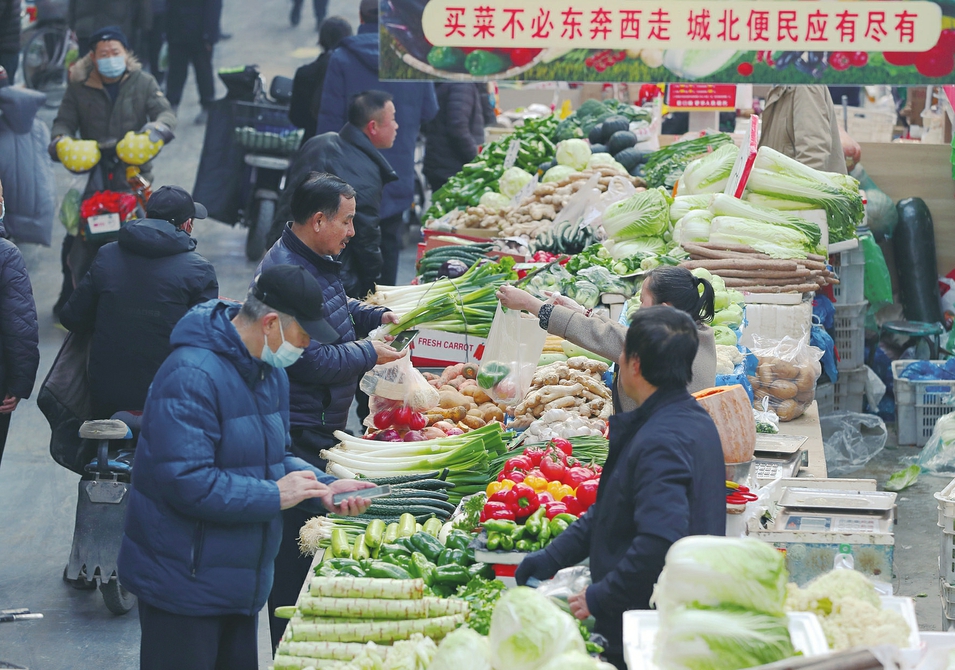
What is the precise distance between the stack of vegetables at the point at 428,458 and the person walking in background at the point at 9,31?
8.25 m

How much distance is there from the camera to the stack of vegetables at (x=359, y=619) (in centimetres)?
340

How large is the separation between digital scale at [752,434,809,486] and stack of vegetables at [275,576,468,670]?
1.83 metres

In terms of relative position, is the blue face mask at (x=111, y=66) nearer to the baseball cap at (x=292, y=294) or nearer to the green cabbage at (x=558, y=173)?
the green cabbage at (x=558, y=173)

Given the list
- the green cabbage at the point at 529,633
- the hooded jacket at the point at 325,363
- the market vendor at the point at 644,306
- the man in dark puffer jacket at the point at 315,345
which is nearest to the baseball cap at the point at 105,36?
the man in dark puffer jacket at the point at 315,345

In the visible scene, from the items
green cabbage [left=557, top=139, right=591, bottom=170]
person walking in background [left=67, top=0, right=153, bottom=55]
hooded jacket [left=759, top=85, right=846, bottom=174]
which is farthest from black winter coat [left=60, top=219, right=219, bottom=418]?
person walking in background [left=67, top=0, right=153, bottom=55]

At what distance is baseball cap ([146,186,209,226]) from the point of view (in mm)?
5719

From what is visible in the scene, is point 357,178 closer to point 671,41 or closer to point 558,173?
point 558,173

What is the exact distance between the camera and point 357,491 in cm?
368

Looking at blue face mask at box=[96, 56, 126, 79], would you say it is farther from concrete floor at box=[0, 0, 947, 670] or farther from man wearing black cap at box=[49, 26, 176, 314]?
concrete floor at box=[0, 0, 947, 670]

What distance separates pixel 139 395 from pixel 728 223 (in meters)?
3.33

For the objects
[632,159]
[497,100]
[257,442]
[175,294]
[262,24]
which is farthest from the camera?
[262,24]

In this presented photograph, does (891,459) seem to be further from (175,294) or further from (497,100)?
(497,100)

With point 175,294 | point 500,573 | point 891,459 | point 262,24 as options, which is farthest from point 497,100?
point 500,573

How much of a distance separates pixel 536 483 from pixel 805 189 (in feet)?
11.6
